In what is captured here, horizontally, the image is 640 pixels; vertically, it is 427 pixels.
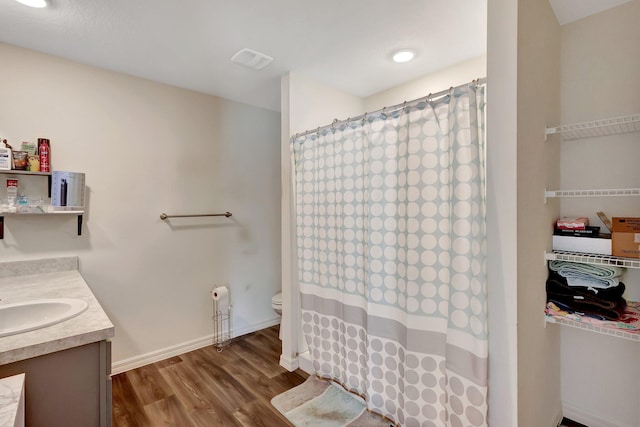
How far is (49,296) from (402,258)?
1.89 metres

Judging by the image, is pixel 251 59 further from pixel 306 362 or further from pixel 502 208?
pixel 306 362

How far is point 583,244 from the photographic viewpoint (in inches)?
58.9

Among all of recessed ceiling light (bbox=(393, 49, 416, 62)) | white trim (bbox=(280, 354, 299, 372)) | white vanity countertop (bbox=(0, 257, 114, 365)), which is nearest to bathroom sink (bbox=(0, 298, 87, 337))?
white vanity countertop (bbox=(0, 257, 114, 365))

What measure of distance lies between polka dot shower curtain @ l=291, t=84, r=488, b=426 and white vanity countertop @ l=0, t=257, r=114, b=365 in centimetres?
131

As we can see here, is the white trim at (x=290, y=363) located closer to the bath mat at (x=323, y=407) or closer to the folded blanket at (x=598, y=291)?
the bath mat at (x=323, y=407)

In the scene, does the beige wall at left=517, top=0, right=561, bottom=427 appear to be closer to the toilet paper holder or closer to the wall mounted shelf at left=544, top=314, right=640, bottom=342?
the wall mounted shelf at left=544, top=314, right=640, bottom=342

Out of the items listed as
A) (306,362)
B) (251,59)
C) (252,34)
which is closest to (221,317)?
(306,362)

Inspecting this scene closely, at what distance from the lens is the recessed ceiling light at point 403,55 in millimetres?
2051

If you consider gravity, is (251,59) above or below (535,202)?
above

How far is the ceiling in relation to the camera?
1.61 metres

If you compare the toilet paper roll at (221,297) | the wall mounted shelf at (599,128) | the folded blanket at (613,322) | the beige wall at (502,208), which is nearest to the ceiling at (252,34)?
the beige wall at (502,208)

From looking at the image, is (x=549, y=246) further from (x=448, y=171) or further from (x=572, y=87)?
(x=572, y=87)

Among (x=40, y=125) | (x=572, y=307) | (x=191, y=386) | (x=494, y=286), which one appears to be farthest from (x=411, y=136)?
(x=40, y=125)

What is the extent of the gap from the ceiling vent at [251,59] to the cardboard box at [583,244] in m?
2.13
